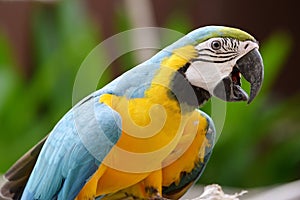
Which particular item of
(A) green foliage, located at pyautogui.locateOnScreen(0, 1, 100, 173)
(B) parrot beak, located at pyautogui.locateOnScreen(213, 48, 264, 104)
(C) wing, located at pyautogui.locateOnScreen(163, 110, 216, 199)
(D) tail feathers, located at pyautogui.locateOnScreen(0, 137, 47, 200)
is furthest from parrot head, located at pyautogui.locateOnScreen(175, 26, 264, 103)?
(A) green foliage, located at pyautogui.locateOnScreen(0, 1, 100, 173)

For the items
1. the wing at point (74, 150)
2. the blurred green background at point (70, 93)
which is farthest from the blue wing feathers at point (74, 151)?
the blurred green background at point (70, 93)

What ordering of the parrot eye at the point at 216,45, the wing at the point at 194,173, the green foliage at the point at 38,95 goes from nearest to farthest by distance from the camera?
the parrot eye at the point at 216,45, the wing at the point at 194,173, the green foliage at the point at 38,95

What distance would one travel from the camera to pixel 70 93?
7.64 feet

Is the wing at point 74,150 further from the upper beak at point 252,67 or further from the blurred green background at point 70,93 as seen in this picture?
the blurred green background at point 70,93

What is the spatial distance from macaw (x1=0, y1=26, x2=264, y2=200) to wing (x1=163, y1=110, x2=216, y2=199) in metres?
0.03

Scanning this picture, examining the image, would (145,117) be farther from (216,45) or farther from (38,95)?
(38,95)

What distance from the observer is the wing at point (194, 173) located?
1.16 m

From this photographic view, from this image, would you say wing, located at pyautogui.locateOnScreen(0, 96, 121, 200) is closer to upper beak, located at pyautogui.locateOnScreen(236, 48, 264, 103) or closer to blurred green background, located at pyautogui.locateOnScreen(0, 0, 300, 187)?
upper beak, located at pyautogui.locateOnScreen(236, 48, 264, 103)

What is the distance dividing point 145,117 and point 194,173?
20 centimetres

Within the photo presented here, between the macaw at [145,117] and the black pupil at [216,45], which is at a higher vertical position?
the black pupil at [216,45]

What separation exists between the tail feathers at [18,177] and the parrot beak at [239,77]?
1.20 feet

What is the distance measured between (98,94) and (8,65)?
51.2 inches

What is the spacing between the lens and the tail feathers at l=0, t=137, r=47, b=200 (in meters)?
1.18

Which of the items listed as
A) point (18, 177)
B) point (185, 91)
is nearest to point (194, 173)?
point (185, 91)
